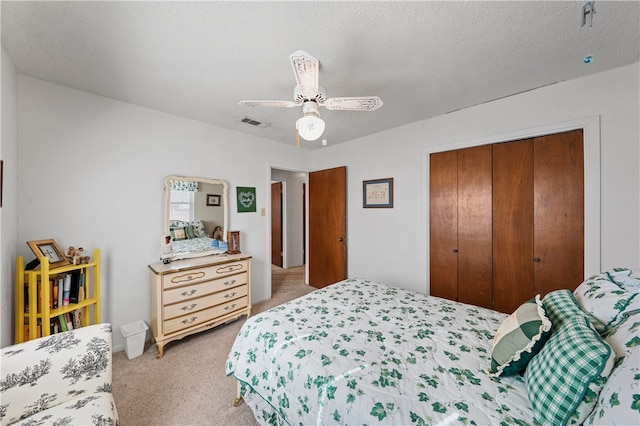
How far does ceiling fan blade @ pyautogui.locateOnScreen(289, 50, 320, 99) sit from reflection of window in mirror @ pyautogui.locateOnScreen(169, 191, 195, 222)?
6.52 feet

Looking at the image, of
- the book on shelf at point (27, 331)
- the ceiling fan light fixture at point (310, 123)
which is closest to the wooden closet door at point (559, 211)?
the ceiling fan light fixture at point (310, 123)

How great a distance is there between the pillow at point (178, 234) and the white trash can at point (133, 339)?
0.91 meters

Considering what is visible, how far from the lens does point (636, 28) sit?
1.42 m

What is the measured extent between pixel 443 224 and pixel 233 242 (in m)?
2.63

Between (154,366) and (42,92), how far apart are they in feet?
8.20

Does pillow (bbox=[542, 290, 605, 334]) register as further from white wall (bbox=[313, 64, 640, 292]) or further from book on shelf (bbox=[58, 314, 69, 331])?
book on shelf (bbox=[58, 314, 69, 331])

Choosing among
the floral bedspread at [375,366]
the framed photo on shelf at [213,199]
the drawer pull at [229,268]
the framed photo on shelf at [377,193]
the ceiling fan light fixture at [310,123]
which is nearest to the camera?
the floral bedspread at [375,366]

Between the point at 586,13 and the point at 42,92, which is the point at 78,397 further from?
the point at 586,13

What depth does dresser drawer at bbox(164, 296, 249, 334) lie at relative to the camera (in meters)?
2.24

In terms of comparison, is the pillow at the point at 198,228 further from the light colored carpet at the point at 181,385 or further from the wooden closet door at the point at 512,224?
the wooden closet door at the point at 512,224

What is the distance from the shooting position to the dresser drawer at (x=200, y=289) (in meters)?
2.24

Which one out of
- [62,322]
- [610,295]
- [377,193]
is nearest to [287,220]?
[377,193]

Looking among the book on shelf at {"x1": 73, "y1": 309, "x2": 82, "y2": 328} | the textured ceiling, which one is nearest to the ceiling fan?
the textured ceiling

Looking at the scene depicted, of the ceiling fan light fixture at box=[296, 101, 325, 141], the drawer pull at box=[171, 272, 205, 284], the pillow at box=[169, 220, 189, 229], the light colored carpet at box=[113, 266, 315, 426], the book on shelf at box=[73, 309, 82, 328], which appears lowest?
the light colored carpet at box=[113, 266, 315, 426]
